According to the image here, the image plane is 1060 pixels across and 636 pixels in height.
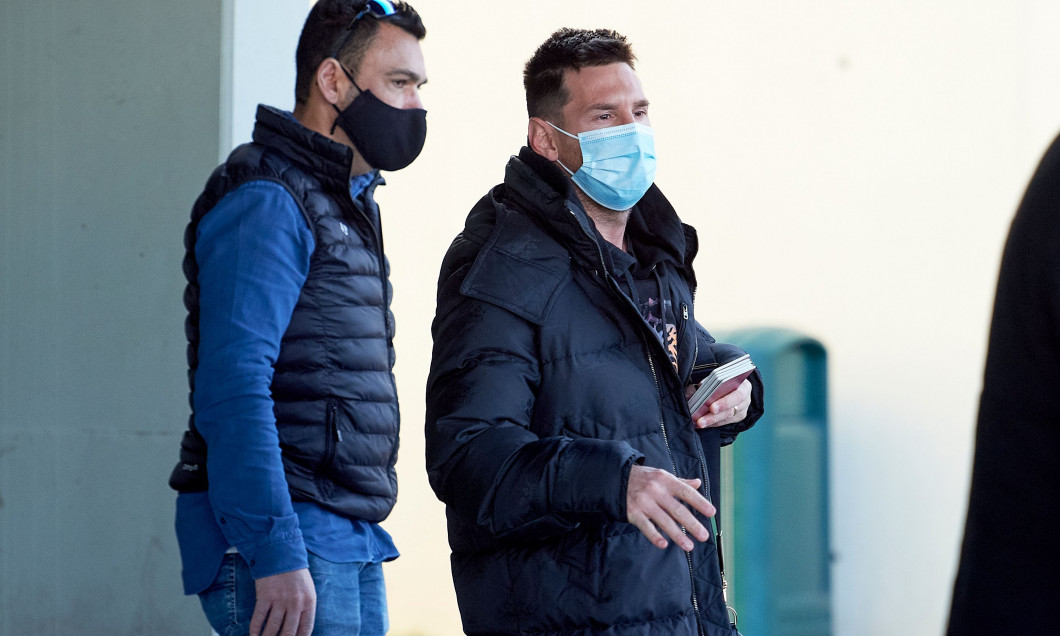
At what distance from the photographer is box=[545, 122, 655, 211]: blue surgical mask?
7.84 feet

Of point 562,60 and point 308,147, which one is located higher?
point 562,60

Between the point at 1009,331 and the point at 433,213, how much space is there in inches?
152

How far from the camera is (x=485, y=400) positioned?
1904mm

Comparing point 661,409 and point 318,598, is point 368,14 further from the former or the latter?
point 318,598

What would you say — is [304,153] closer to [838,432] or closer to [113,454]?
[113,454]

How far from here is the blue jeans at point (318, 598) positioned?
205 centimetres

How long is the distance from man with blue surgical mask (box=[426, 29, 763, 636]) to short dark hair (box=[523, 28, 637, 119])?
0.30 metres

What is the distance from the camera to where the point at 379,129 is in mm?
2424

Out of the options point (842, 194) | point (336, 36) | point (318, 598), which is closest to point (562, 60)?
point (336, 36)

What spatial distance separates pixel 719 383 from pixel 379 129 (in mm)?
903

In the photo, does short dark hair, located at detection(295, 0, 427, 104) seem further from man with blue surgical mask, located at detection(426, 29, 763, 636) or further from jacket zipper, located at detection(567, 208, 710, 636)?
jacket zipper, located at detection(567, 208, 710, 636)

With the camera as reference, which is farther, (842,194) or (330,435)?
(842,194)

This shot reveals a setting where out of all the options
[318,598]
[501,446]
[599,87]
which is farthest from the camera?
[599,87]

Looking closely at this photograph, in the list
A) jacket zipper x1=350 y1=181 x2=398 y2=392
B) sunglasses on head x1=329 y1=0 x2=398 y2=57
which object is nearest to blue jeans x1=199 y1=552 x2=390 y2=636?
jacket zipper x1=350 y1=181 x2=398 y2=392
